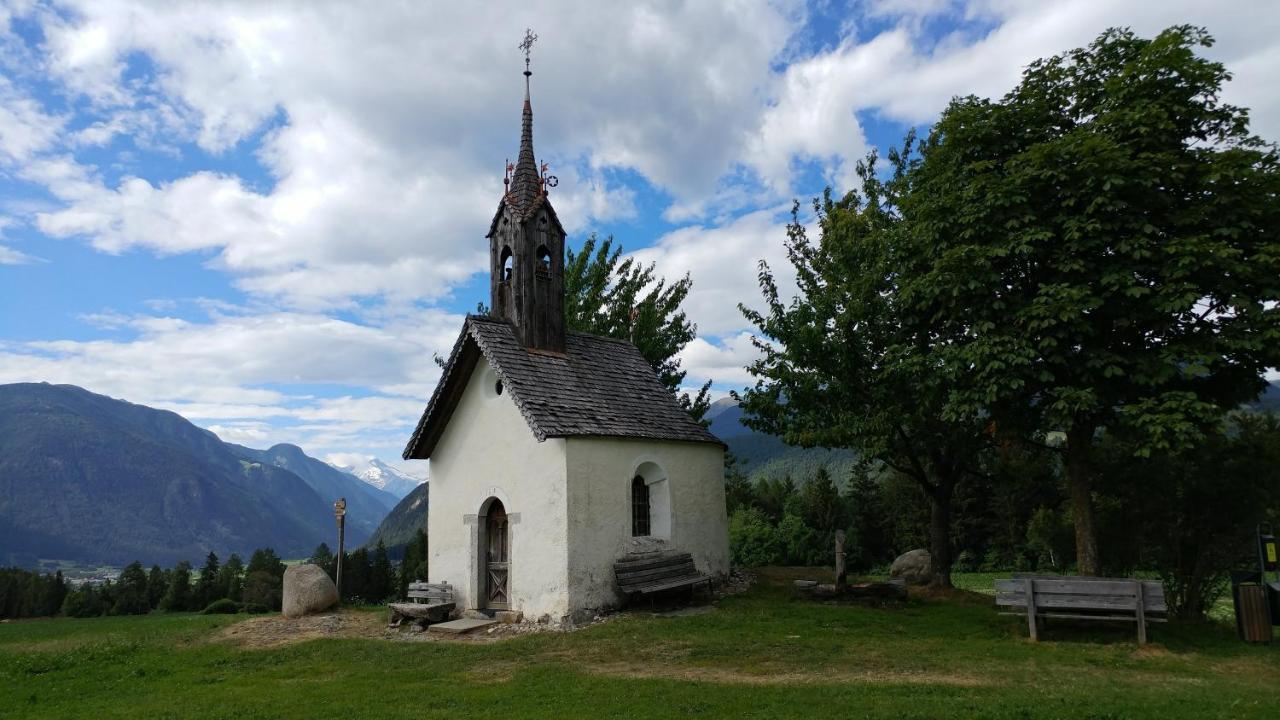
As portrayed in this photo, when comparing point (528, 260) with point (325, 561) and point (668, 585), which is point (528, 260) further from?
point (325, 561)

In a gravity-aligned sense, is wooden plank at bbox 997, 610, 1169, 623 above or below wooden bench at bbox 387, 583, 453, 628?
above

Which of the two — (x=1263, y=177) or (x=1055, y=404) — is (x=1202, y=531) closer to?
(x=1055, y=404)

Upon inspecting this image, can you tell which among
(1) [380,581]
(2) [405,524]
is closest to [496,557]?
(1) [380,581]

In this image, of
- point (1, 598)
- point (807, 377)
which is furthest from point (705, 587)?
point (1, 598)

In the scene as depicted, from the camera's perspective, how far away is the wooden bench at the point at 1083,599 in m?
12.7

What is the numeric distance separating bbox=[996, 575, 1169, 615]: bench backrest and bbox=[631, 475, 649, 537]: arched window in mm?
8623

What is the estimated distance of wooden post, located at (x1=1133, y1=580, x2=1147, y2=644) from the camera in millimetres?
12672

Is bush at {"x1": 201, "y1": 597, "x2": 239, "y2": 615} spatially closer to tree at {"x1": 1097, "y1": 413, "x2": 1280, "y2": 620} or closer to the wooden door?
the wooden door

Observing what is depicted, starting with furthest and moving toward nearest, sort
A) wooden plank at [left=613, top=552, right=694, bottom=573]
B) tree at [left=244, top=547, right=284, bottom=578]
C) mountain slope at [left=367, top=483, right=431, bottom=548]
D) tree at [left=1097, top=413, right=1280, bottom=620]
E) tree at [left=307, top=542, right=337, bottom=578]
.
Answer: mountain slope at [left=367, top=483, right=431, bottom=548]
tree at [left=244, top=547, right=284, bottom=578]
tree at [left=307, top=542, right=337, bottom=578]
wooden plank at [left=613, top=552, right=694, bottom=573]
tree at [left=1097, top=413, right=1280, bottom=620]

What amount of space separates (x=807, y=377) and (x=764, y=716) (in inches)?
494

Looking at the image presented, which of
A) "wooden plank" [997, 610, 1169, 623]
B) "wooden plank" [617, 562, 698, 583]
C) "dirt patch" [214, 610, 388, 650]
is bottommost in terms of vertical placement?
"dirt patch" [214, 610, 388, 650]

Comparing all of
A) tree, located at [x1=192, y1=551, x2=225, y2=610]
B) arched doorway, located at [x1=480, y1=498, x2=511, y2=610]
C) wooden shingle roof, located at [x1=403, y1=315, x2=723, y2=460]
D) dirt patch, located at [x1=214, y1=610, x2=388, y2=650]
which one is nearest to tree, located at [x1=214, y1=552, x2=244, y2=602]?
tree, located at [x1=192, y1=551, x2=225, y2=610]

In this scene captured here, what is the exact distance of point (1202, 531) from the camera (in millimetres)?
14594

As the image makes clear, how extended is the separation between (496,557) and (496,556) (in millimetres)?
25
